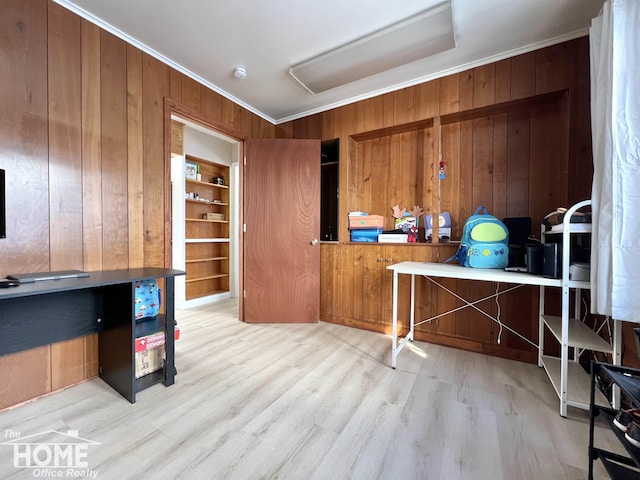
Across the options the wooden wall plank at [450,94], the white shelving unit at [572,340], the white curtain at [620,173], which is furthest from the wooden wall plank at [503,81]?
the white shelving unit at [572,340]

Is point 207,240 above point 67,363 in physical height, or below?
above

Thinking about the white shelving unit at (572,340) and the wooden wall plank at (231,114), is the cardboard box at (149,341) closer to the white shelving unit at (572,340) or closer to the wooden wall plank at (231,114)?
the wooden wall plank at (231,114)

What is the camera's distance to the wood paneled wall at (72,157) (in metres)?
1.46

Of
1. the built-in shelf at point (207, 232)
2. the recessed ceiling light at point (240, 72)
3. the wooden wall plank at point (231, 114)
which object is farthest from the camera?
the built-in shelf at point (207, 232)

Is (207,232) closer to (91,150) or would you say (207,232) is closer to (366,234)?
(91,150)

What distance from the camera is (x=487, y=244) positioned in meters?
1.87

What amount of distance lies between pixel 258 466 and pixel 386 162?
2638 mm

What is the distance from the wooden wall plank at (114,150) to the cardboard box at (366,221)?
1.97m

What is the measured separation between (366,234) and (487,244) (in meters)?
1.10

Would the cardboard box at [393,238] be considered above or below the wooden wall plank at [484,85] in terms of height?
below

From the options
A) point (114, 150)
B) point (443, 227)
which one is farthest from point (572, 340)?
point (114, 150)


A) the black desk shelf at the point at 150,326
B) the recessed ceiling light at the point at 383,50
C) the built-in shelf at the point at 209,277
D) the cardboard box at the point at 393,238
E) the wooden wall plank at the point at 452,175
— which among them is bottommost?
the built-in shelf at the point at 209,277

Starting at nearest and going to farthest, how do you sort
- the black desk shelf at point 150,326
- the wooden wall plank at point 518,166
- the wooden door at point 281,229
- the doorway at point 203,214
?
the black desk shelf at point 150,326
the wooden wall plank at point 518,166
the wooden door at point 281,229
the doorway at point 203,214

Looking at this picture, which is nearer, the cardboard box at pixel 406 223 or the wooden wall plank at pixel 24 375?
the wooden wall plank at pixel 24 375
